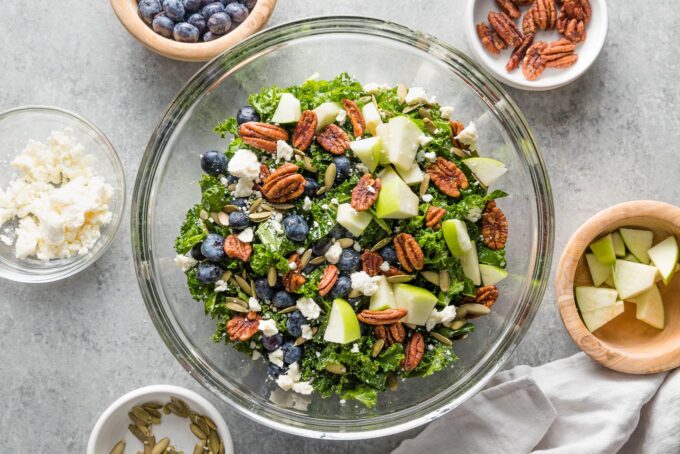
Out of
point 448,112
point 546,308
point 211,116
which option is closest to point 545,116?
point 448,112

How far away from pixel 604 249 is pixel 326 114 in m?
1.00

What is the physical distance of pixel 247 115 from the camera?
1983 mm

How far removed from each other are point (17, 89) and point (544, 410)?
205 centimetres

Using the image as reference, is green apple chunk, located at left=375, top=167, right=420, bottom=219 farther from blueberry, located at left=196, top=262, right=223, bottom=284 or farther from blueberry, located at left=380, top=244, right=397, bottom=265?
blueberry, located at left=196, top=262, right=223, bottom=284

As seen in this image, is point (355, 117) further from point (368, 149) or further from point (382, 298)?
point (382, 298)

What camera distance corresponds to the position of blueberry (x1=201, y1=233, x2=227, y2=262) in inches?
75.2

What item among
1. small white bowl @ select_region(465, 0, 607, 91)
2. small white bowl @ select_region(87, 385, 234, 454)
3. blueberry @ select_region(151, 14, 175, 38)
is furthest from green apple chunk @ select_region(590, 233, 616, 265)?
blueberry @ select_region(151, 14, 175, 38)

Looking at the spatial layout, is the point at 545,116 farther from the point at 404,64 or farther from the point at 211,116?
the point at 211,116

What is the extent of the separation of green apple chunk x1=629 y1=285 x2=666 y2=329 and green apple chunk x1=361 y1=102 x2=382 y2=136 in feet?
3.47

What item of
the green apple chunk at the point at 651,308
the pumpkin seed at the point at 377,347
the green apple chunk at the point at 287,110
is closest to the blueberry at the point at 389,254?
the pumpkin seed at the point at 377,347

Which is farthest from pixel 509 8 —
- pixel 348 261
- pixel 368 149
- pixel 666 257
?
pixel 348 261

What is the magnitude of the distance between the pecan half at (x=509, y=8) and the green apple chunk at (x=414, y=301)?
3.34 ft

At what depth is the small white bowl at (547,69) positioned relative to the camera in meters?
2.26

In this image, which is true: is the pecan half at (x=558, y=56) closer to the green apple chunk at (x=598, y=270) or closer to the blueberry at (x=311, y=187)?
the green apple chunk at (x=598, y=270)
